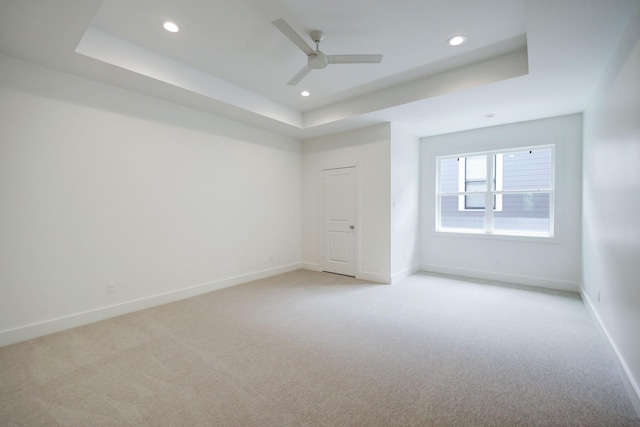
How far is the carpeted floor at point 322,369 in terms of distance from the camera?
1816 millimetres

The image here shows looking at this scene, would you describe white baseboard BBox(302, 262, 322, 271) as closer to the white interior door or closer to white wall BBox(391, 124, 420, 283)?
the white interior door

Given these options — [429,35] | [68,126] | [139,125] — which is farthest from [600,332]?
[68,126]

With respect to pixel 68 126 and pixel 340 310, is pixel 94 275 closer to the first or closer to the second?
pixel 68 126

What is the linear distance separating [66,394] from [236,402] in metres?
1.24

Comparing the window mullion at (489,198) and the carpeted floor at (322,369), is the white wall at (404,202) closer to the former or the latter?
the window mullion at (489,198)

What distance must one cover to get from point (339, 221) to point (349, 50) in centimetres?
304

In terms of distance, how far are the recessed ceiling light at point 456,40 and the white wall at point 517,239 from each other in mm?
2599

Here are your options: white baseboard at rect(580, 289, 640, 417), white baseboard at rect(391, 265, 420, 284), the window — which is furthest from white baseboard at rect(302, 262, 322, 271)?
white baseboard at rect(580, 289, 640, 417)

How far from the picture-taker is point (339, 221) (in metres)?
5.45

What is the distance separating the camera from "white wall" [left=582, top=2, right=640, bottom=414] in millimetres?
1962

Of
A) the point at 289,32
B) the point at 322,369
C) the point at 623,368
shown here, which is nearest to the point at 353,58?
the point at 289,32

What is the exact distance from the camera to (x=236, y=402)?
192 centimetres

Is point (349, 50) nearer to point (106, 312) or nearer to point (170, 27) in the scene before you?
point (170, 27)

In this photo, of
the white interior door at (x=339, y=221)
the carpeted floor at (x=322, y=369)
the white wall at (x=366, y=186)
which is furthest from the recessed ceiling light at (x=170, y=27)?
the white interior door at (x=339, y=221)
